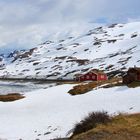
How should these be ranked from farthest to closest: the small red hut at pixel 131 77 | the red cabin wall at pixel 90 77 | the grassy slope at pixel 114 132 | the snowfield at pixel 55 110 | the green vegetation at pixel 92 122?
1. the red cabin wall at pixel 90 77
2. the small red hut at pixel 131 77
3. the snowfield at pixel 55 110
4. the green vegetation at pixel 92 122
5. the grassy slope at pixel 114 132

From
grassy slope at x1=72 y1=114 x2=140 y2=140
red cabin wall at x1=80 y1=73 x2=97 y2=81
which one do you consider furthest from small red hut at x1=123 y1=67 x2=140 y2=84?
red cabin wall at x1=80 y1=73 x2=97 y2=81

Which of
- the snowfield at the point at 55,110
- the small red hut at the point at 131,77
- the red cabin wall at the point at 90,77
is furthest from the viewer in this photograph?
the red cabin wall at the point at 90,77

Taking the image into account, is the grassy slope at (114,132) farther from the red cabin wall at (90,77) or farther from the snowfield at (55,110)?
the red cabin wall at (90,77)

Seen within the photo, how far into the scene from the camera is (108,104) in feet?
159

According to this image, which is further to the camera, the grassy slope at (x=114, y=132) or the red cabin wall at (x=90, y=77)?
the red cabin wall at (x=90, y=77)

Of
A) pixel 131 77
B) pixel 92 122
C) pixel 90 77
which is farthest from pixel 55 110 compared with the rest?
pixel 90 77

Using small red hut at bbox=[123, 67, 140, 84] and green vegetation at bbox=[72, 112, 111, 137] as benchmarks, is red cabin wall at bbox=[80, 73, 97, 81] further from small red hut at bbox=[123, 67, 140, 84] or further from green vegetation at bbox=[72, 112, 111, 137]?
green vegetation at bbox=[72, 112, 111, 137]

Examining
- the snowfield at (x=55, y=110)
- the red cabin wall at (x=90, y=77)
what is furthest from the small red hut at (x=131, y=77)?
the red cabin wall at (x=90, y=77)

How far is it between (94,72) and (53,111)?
107 meters

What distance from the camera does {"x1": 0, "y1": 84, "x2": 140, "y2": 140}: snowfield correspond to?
39344 millimetres

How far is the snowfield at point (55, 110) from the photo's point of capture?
39.3 metres

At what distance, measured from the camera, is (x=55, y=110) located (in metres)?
50.1

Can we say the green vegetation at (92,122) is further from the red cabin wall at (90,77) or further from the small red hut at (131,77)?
the red cabin wall at (90,77)

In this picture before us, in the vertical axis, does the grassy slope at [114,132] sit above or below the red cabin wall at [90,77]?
below
